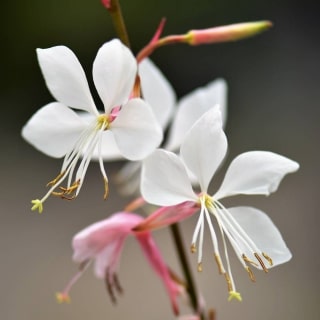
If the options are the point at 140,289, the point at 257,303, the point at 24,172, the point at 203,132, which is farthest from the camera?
the point at 24,172

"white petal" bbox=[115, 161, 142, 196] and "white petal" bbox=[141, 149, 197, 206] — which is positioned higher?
"white petal" bbox=[141, 149, 197, 206]

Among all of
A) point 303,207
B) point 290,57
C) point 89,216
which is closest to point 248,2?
point 290,57

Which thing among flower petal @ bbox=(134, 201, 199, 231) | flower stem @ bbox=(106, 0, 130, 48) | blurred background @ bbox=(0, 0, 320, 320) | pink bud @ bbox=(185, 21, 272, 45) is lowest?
blurred background @ bbox=(0, 0, 320, 320)

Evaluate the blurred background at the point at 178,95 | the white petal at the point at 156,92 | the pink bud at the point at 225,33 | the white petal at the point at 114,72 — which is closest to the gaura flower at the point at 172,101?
the white petal at the point at 156,92

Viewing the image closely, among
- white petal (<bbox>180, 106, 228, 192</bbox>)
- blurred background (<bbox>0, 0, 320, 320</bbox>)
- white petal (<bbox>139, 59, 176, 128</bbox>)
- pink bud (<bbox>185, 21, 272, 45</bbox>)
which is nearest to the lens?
white petal (<bbox>180, 106, 228, 192</bbox>)

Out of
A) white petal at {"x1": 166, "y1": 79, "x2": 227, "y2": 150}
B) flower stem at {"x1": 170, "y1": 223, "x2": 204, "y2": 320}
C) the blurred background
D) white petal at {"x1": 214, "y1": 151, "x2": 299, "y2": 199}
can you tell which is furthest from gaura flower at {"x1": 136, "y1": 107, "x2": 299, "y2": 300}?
the blurred background

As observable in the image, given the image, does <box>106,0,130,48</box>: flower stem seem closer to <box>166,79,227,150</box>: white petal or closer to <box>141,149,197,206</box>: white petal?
<box>141,149,197,206</box>: white petal

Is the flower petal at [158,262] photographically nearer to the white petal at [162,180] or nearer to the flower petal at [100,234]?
the flower petal at [100,234]

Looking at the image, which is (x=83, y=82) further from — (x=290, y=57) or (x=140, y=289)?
(x=290, y=57)
